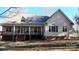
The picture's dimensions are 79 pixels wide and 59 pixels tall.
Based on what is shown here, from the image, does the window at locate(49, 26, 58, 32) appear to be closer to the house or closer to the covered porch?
the house

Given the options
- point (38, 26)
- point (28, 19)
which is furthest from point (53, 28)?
point (28, 19)

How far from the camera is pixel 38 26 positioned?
9.22ft

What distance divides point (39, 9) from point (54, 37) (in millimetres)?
405

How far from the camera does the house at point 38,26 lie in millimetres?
2818

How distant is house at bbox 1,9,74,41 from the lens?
2818mm

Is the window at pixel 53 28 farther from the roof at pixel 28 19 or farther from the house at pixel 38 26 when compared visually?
the roof at pixel 28 19

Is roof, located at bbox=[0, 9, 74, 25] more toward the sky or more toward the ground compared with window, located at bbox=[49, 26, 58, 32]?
more toward the sky

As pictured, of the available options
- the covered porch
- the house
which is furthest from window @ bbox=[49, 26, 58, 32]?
the covered porch

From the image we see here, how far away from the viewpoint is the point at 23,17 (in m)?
2.85

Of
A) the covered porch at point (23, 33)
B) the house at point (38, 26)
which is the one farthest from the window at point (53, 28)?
the covered porch at point (23, 33)

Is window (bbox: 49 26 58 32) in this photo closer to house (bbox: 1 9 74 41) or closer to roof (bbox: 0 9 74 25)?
house (bbox: 1 9 74 41)

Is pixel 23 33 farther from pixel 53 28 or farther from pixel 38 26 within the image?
pixel 53 28
